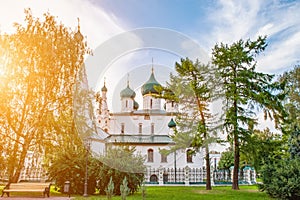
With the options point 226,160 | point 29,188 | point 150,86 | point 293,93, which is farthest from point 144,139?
point 29,188

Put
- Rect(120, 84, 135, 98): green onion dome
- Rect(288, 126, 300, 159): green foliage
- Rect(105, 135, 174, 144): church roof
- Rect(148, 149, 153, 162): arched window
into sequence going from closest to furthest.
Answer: Rect(288, 126, 300, 159): green foliage → Rect(148, 149, 153, 162): arched window → Rect(105, 135, 174, 144): church roof → Rect(120, 84, 135, 98): green onion dome

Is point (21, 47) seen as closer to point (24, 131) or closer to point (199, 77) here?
point (24, 131)

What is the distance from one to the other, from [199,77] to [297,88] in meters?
10.1

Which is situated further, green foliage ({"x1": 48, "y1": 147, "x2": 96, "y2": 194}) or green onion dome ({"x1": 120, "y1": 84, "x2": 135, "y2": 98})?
green onion dome ({"x1": 120, "y1": 84, "x2": 135, "y2": 98})

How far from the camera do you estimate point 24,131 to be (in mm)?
13031

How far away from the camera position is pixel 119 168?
11.3 m

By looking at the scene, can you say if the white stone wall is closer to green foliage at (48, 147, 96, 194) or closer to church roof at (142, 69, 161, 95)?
church roof at (142, 69, 161, 95)

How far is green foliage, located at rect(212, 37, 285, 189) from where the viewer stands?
14.5 m

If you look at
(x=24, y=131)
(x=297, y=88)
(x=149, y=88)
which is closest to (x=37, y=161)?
(x=24, y=131)

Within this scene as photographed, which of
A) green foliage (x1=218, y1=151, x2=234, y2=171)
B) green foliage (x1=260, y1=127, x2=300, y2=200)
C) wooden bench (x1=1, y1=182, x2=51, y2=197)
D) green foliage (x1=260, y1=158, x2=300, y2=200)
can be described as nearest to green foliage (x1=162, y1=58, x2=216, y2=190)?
green foliage (x1=260, y1=127, x2=300, y2=200)

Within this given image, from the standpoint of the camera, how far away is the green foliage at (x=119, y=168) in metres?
11.3

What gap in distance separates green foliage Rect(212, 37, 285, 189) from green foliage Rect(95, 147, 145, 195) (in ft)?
17.6

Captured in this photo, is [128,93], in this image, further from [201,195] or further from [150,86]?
[201,195]

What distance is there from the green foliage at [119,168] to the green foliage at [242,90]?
211 inches
